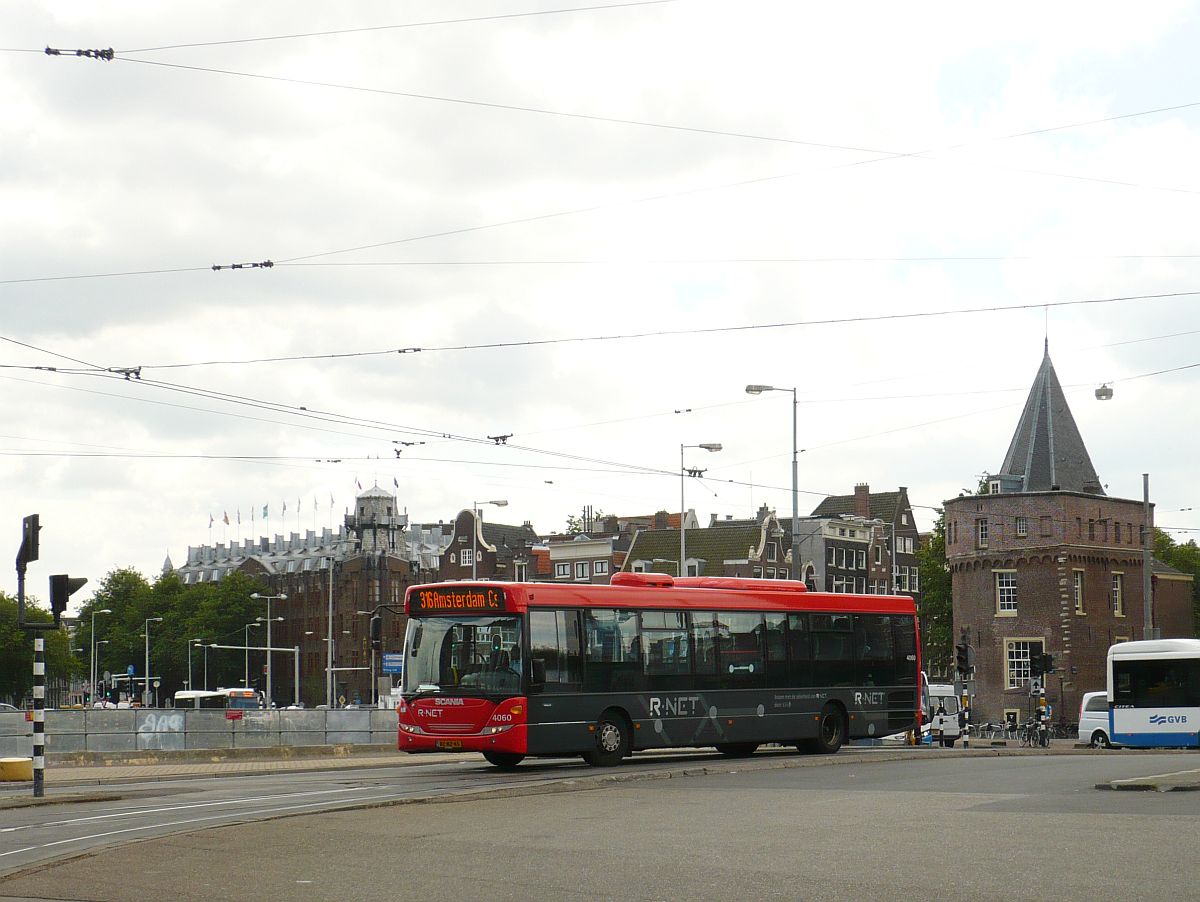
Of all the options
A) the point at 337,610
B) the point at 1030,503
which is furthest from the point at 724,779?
the point at 337,610

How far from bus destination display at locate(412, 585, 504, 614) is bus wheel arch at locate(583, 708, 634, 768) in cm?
273

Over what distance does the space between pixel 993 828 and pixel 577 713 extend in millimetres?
12006

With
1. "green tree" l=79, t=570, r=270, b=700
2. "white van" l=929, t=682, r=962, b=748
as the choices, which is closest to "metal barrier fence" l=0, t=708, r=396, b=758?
"white van" l=929, t=682, r=962, b=748

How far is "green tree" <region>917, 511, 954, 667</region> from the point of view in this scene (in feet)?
310

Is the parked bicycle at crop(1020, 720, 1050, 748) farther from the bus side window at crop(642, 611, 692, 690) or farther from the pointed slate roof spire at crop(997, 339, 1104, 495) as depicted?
the bus side window at crop(642, 611, 692, 690)

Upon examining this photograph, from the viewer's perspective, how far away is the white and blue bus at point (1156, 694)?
132ft

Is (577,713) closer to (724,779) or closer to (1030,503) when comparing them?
(724,779)

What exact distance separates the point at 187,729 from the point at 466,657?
13266 millimetres

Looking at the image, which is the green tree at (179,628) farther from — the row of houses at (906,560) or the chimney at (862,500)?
the chimney at (862,500)

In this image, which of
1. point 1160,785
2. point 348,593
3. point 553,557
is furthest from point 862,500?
point 1160,785

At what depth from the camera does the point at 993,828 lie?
47.8ft

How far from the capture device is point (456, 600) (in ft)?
84.3

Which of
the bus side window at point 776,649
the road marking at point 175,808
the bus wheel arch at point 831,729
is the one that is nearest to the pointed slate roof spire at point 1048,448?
the bus wheel arch at point 831,729

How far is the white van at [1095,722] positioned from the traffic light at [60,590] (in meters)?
42.5
